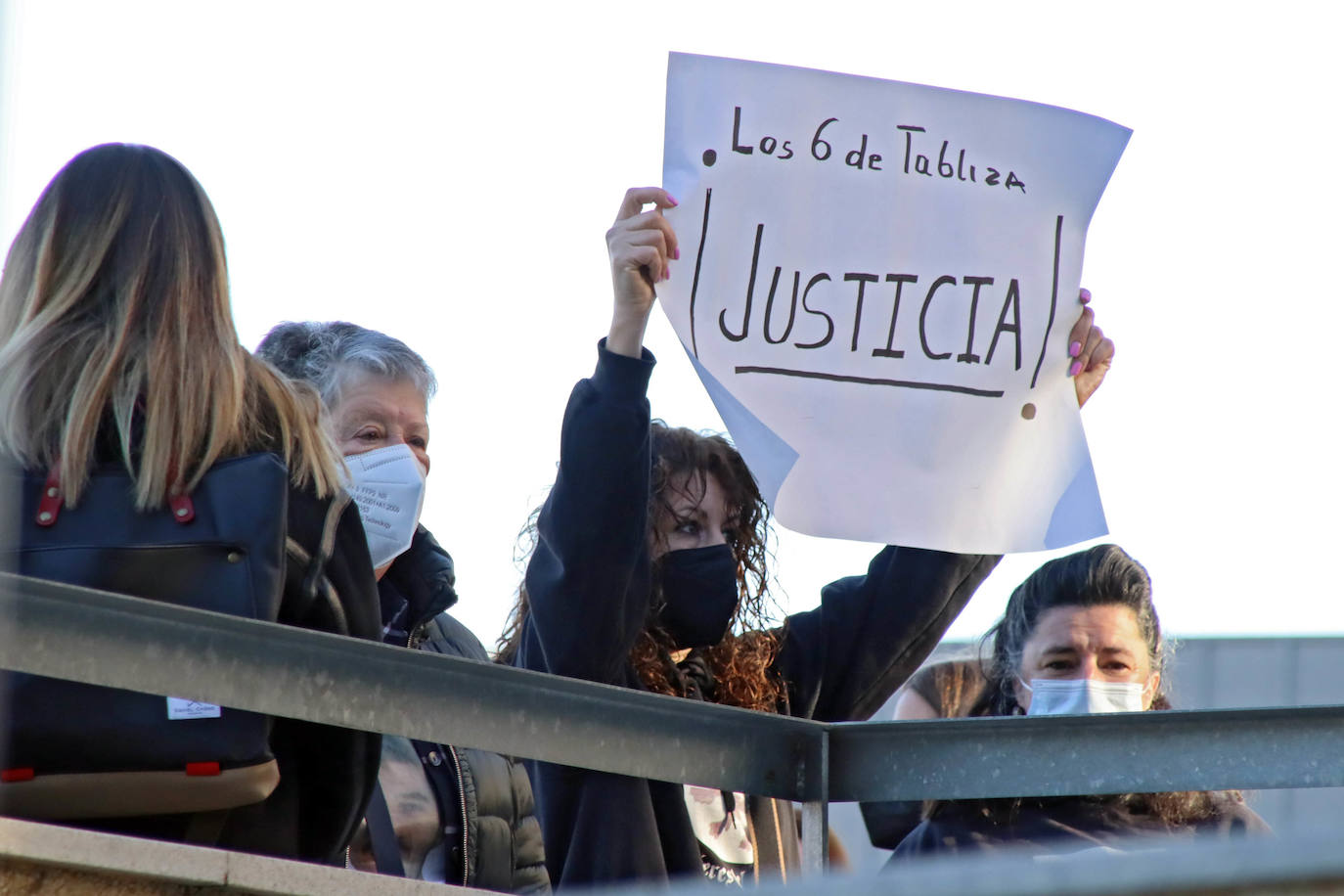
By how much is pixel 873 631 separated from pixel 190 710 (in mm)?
1559

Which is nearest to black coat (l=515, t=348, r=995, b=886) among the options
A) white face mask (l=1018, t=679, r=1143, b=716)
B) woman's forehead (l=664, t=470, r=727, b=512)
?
woman's forehead (l=664, t=470, r=727, b=512)

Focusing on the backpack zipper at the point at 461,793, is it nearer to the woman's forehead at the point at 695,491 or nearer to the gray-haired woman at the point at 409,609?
the gray-haired woman at the point at 409,609

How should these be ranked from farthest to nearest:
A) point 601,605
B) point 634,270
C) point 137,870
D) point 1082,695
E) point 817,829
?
point 1082,695
point 634,270
point 601,605
point 817,829
point 137,870

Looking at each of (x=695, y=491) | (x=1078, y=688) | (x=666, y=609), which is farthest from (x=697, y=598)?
(x=1078, y=688)

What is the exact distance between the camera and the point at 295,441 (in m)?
2.34

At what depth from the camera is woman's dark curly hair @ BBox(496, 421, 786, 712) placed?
3.11 meters

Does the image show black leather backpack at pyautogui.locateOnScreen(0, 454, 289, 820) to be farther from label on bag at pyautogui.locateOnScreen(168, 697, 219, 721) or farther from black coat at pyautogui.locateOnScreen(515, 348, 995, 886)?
black coat at pyautogui.locateOnScreen(515, 348, 995, 886)

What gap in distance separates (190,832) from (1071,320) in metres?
1.89

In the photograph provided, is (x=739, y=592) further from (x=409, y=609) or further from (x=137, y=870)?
(x=137, y=870)

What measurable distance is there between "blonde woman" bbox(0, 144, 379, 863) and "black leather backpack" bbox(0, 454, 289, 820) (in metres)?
0.05

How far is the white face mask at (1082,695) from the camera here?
3551 mm

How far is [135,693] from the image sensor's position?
6.80 ft

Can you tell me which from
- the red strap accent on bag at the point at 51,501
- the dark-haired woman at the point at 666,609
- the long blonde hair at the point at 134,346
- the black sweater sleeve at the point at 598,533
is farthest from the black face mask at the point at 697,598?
the red strap accent on bag at the point at 51,501

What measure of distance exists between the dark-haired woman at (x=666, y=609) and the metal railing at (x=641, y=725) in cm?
33
